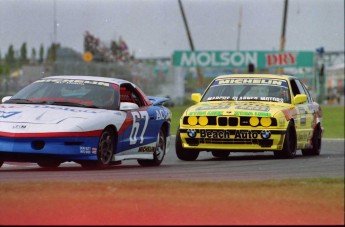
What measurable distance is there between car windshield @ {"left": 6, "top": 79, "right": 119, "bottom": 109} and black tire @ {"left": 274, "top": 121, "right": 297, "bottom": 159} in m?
1.90

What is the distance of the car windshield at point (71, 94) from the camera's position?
11055mm

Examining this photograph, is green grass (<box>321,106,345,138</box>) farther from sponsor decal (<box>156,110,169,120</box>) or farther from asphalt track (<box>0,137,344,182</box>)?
sponsor decal (<box>156,110,169,120</box>)

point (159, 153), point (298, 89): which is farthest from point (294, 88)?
point (159, 153)

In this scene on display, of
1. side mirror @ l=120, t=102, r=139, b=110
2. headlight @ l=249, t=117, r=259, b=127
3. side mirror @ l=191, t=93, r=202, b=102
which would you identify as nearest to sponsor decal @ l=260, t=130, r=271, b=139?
headlight @ l=249, t=117, r=259, b=127

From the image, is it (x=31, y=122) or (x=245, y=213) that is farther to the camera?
(x=31, y=122)

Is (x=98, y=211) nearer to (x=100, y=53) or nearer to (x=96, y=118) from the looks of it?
(x=96, y=118)

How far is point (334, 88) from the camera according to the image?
37.0ft

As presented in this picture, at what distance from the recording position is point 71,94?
11164 millimetres

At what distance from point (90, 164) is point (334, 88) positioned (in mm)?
2219

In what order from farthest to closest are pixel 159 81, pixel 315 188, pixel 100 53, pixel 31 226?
pixel 159 81, pixel 100 53, pixel 315 188, pixel 31 226

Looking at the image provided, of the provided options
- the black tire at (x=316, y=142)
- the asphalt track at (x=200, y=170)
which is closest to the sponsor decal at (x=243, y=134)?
the asphalt track at (x=200, y=170)

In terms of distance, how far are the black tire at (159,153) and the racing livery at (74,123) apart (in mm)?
543

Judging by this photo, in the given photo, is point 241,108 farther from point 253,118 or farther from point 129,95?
point 129,95

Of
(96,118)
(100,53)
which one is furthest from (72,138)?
(100,53)
